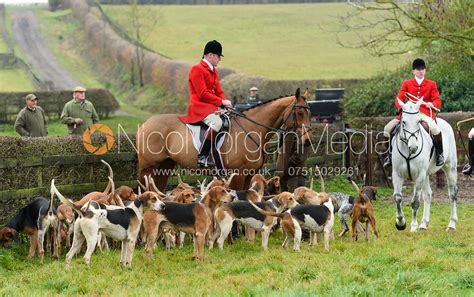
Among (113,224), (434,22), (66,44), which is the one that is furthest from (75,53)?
(113,224)

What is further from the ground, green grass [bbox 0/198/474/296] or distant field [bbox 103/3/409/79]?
distant field [bbox 103/3/409/79]

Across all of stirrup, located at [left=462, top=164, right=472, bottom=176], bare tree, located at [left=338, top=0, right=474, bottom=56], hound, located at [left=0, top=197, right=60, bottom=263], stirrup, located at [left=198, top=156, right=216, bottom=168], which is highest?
bare tree, located at [left=338, top=0, right=474, bottom=56]

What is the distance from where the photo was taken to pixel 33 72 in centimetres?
5103

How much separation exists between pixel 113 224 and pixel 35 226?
1336mm

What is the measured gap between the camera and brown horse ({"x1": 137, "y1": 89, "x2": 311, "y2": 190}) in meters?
11.5

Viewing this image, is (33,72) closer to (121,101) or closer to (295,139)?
(121,101)

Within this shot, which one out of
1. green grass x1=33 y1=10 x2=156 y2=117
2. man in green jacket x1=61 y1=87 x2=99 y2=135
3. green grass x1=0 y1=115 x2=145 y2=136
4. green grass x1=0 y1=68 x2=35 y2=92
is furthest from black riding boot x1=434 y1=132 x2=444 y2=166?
green grass x1=0 y1=68 x2=35 y2=92

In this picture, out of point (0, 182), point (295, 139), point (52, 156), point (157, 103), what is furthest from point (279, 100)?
point (157, 103)

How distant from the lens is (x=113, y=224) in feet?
29.8

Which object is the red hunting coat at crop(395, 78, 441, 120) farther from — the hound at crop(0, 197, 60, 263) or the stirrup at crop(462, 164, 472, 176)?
the hound at crop(0, 197, 60, 263)

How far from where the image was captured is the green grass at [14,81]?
45.2 metres

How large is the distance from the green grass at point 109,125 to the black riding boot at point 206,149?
16.6m

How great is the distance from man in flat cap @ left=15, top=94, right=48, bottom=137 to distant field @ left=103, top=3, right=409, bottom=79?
3224 centimetres

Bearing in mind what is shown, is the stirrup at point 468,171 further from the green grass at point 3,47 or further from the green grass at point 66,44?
the green grass at point 3,47
